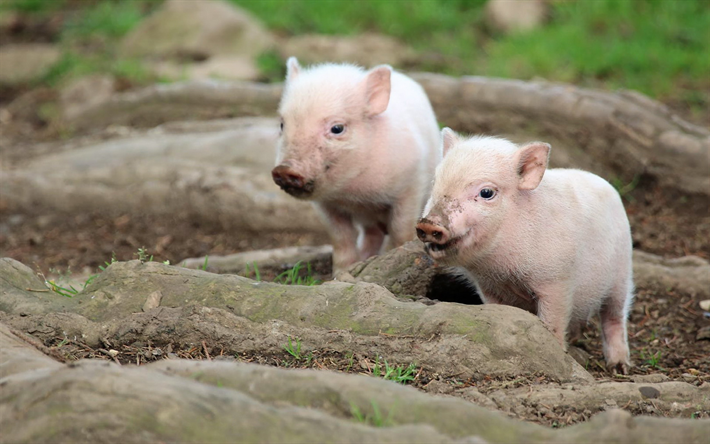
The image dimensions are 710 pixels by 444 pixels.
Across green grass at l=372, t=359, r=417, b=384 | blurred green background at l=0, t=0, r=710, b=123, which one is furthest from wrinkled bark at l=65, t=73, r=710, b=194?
green grass at l=372, t=359, r=417, b=384

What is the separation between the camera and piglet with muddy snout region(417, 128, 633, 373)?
12.7 ft

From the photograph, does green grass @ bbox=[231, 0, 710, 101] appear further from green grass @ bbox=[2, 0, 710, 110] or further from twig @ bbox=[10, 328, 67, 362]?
twig @ bbox=[10, 328, 67, 362]

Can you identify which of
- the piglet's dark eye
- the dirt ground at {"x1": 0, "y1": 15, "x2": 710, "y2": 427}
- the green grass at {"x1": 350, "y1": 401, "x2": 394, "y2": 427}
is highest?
the piglet's dark eye

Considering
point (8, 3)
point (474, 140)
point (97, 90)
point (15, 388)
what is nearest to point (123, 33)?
point (97, 90)

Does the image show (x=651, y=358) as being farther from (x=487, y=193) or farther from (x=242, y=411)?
(x=242, y=411)

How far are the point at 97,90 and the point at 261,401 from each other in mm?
8761

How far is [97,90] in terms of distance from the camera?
34.8 feet

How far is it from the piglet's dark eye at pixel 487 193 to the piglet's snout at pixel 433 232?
0.99ft

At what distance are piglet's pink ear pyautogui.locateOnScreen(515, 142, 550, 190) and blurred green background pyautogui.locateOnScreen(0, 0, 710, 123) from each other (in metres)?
5.92

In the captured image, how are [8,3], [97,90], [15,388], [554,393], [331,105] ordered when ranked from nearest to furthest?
[15,388], [554,393], [331,105], [97,90], [8,3]

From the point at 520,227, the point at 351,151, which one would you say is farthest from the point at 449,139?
the point at 351,151

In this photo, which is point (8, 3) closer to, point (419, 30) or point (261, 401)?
point (419, 30)

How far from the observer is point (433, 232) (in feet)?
12.2

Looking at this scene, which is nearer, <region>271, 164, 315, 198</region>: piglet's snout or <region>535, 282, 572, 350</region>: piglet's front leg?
<region>535, 282, 572, 350</region>: piglet's front leg
